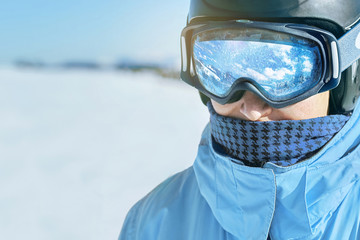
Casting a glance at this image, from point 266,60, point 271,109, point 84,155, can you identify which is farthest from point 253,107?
point 84,155

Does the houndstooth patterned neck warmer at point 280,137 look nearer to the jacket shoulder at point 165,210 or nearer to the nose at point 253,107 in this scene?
the nose at point 253,107

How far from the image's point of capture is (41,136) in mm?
7242

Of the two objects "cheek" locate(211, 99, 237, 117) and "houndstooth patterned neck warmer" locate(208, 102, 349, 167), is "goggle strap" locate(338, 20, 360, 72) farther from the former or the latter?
"cheek" locate(211, 99, 237, 117)

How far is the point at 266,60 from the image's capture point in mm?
1310

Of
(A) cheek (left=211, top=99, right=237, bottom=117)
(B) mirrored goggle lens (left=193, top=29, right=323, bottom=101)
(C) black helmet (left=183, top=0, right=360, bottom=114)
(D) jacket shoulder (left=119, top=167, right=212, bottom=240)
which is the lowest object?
(D) jacket shoulder (left=119, top=167, right=212, bottom=240)

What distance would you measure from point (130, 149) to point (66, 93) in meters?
6.20

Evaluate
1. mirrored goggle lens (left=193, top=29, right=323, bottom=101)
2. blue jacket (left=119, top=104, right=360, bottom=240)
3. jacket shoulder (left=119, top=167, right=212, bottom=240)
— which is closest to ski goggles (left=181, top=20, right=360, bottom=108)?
mirrored goggle lens (left=193, top=29, right=323, bottom=101)

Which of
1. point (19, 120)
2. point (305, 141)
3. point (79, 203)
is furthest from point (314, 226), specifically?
point (19, 120)

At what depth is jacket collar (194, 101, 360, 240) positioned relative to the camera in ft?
3.94

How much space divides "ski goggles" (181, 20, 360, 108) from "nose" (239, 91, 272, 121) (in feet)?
0.09

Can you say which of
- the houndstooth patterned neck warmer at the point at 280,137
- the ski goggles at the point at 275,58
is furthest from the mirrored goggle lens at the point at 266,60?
the houndstooth patterned neck warmer at the point at 280,137

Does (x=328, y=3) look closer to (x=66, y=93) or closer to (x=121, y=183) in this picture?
(x=121, y=183)

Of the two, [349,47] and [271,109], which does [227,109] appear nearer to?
Answer: [271,109]

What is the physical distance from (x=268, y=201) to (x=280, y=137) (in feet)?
0.68
